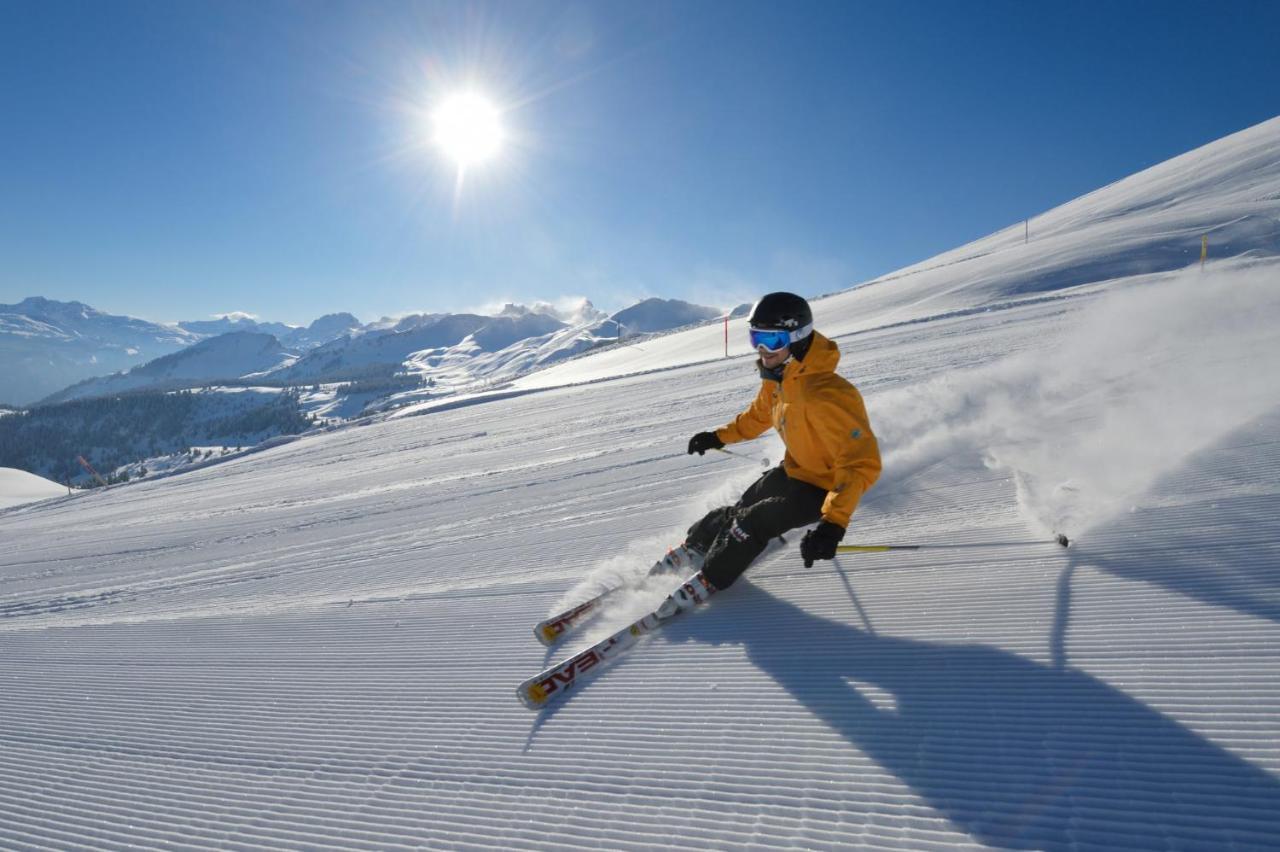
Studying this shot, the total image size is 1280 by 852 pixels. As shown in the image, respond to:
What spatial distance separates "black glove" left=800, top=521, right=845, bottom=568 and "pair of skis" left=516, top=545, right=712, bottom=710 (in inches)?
29.1

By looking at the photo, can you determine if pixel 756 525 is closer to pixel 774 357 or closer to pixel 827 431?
pixel 827 431

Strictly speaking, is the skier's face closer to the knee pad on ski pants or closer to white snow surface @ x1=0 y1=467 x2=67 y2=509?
the knee pad on ski pants

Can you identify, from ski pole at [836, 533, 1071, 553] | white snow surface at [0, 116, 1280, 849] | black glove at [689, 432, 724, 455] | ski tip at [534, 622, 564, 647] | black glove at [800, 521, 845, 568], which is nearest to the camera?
white snow surface at [0, 116, 1280, 849]

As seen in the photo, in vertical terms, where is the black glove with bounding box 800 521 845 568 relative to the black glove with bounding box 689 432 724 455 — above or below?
below

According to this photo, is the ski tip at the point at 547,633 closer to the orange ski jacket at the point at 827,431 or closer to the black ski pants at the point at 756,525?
the black ski pants at the point at 756,525

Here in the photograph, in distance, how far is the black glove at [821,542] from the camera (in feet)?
9.41

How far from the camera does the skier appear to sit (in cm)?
321

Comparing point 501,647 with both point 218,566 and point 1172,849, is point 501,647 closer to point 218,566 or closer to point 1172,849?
point 1172,849

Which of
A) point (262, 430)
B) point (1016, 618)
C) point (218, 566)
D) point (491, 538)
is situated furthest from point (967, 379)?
point (262, 430)

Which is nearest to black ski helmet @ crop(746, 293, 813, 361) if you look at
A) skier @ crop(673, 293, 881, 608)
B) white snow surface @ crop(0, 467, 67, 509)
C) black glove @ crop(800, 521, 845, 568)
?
skier @ crop(673, 293, 881, 608)

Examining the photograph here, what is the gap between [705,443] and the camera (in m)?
4.79

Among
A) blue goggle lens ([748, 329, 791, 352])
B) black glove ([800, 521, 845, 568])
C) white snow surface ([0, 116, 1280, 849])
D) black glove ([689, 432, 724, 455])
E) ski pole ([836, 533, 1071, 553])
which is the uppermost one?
blue goggle lens ([748, 329, 791, 352])

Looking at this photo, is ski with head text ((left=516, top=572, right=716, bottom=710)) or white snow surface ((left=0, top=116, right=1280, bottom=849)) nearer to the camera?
white snow surface ((left=0, top=116, right=1280, bottom=849))

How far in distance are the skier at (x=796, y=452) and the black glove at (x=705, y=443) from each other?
0.89 meters
